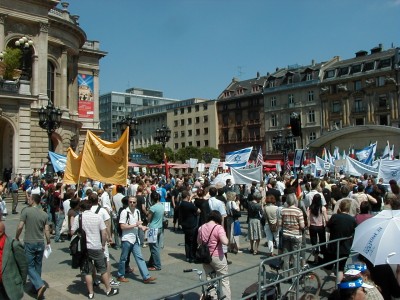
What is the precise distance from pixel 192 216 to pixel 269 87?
229 feet

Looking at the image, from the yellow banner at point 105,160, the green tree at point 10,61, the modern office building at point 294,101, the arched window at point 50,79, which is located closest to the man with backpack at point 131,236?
the yellow banner at point 105,160

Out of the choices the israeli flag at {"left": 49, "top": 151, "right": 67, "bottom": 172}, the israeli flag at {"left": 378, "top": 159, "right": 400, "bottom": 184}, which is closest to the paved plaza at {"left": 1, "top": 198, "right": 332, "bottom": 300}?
the israeli flag at {"left": 378, "top": 159, "right": 400, "bottom": 184}

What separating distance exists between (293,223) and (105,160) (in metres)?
4.97

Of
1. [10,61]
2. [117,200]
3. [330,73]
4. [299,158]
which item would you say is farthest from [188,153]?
[117,200]

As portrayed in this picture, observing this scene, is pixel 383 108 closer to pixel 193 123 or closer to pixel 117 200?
pixel 193 123

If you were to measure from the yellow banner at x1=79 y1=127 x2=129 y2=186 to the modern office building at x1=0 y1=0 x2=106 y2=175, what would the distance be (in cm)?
1250

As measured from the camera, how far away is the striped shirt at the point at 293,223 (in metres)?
9.70

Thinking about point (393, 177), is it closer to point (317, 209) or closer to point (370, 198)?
point (370, 198)

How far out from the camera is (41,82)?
39281 millimetres

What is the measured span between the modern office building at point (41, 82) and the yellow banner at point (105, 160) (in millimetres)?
12495

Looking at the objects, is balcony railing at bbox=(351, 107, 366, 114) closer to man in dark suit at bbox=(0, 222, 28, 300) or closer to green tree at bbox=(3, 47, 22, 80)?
green tree at bbox=(3, 47, 22, 80)

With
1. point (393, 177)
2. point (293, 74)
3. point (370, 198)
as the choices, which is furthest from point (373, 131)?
point (370, 198)

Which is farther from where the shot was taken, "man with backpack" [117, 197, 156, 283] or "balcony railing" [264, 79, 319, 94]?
"balcony railing" [264, 79, 319, 94]

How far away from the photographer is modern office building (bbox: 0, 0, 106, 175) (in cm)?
3186
